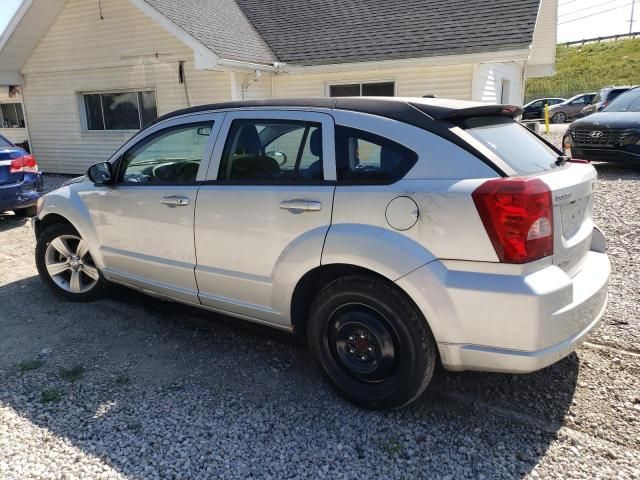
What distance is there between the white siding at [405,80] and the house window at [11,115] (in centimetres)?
814

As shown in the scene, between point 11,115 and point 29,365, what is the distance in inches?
567

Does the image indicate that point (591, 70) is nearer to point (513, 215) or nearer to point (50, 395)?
point (513, 215)

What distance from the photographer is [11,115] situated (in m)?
15.1

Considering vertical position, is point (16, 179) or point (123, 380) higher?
point (16, 179)

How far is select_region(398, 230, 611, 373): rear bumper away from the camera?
2.41 m

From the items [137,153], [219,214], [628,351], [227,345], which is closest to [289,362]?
[227,345]

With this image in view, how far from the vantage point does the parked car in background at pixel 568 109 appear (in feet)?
91.2

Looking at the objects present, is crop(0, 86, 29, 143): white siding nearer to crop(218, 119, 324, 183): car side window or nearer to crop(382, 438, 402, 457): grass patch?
crop(218, 119, 324, 183): car side window

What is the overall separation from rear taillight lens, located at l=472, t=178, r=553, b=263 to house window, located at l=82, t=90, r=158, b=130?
10943 mm

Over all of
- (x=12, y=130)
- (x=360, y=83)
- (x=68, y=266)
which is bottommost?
(x=68, y=266)

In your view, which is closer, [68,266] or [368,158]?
[368,158]

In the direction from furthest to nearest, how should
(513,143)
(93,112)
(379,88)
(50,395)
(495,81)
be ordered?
(93,112) < (495,81) < (379,88) < (50,395) < (513,143)

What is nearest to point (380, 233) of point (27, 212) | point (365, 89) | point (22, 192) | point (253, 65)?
point (22, 192)

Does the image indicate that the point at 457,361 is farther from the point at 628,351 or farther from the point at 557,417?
the point at 628,351
